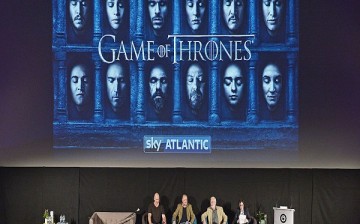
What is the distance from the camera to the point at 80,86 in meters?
12.4

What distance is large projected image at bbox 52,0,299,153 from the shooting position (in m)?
12.3

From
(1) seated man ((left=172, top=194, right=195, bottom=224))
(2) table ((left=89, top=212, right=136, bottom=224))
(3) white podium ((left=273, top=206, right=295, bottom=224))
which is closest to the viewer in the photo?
(3) white podium ((left=273, top=206, right=295, bottom=224))

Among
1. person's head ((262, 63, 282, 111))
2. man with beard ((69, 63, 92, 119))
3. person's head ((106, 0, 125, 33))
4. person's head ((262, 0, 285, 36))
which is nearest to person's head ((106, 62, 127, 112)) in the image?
man with beard ((69, 63, 92, 119))

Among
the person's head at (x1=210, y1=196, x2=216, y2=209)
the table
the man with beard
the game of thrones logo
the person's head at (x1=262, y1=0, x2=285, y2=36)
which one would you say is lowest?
the table

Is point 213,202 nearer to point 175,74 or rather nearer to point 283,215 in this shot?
point 283,215

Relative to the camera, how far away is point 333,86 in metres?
12.2

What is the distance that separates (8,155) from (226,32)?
4.76 metres

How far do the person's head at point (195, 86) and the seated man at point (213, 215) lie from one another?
5.89 feet

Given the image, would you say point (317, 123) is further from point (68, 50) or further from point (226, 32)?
point (68, 50)

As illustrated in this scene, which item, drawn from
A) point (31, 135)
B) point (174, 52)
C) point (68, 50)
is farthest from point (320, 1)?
point (31, 135)

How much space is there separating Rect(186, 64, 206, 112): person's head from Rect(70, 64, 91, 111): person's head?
6.22 ft

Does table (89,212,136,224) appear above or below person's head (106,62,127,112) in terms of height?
below

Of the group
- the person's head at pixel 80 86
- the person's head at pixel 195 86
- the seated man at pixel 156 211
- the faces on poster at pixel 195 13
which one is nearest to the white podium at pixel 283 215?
the seated man at pixel 156 211

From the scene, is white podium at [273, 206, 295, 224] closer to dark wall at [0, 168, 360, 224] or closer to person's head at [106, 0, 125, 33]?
dark wall at [0, 168, 360, 224]
